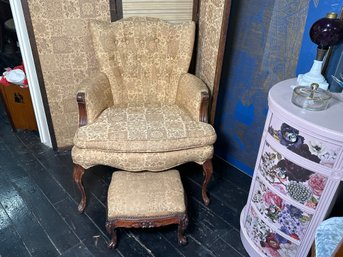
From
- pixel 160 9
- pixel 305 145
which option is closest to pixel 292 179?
pixel 305 145

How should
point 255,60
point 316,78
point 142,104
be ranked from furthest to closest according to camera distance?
point 142,104 < point 255,60 < point 316,78

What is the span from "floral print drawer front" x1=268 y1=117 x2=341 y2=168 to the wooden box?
1799 millimetres

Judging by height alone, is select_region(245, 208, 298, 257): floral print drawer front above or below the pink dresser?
below

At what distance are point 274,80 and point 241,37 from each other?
32cm

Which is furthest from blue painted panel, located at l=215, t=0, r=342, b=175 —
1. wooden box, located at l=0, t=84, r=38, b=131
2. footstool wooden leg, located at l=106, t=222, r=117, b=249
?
wooden box, located at l=0, t=84, r=38, b=131

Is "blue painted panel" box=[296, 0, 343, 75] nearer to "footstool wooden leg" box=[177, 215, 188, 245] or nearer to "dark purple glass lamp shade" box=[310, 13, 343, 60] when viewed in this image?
"dark purple glass lamp shade" box=[310, 13, 343, 60]

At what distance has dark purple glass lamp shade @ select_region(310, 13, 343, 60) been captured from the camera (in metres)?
1.10

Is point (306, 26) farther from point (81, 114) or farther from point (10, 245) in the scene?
point (10, 245)

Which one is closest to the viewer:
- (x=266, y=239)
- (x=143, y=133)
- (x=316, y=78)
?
(x=316, y=78)

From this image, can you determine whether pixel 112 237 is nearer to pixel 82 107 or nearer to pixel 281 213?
pixel 82 107

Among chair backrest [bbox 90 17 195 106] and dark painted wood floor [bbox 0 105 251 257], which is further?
chair backrest [bbox 90 17 195 106]

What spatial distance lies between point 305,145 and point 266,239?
20.8 inches

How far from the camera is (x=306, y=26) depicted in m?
1.37

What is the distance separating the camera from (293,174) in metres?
1.10
